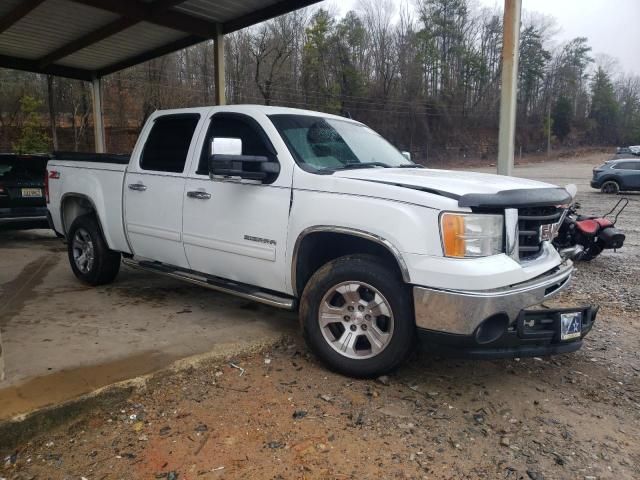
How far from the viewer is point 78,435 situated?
9.31 feet

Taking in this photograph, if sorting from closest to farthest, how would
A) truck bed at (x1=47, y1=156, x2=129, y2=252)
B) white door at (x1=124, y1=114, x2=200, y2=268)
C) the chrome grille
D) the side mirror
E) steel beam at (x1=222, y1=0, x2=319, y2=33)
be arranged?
the chrome grille, the side mirror, white door at (x1=124, y1=114, x2=200, y2=268), truck bed at (x1=47, y1=156, x2=129, y2=252), steel beam at (x1=222, y1=0, x2=319, y2=33)

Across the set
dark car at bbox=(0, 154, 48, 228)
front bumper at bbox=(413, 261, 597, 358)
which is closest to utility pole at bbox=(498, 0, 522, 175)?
front bumper at bbox=(413, 261, 597, 358)

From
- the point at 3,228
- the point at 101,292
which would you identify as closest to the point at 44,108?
the point at 3,228

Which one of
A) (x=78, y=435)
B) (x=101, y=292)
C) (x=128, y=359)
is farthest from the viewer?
(x=101, y=292)

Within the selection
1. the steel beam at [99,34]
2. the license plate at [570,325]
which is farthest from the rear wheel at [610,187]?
the license plate at [570,325]

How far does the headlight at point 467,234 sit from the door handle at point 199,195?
6.94 feet

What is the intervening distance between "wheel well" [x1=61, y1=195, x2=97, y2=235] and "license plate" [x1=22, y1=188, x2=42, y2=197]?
125 inches

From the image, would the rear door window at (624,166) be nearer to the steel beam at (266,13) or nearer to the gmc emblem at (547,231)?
the steel beam at (266,13)

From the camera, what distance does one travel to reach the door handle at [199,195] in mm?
4297

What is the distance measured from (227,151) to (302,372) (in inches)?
67.2

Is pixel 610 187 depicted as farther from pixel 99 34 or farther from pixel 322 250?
pixel 322 250

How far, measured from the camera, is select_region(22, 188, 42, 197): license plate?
8.54m

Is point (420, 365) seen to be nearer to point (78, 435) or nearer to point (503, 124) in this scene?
point (78, 435)

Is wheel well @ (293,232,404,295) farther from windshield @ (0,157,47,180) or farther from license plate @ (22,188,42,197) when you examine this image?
windshield @ (0,157,47,180)
